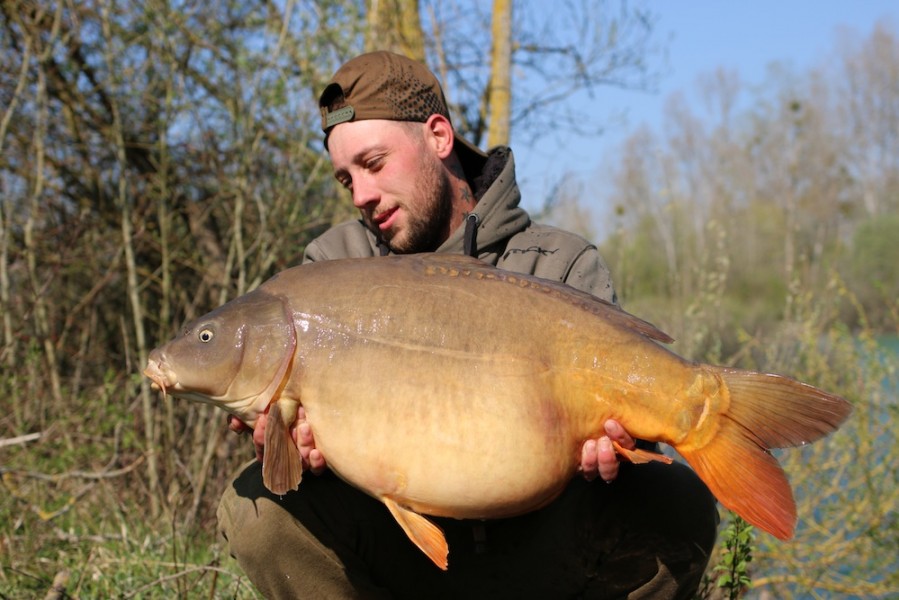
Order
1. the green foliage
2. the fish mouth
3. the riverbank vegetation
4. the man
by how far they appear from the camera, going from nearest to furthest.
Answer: the fish mouth
the man
the green foliage
the riverbank vegetation

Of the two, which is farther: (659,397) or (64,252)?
(64,252)

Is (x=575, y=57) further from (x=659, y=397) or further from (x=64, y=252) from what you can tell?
(x=659, y=397)

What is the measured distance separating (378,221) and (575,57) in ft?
14.0

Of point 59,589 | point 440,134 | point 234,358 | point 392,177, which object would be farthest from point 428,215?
point 59,589

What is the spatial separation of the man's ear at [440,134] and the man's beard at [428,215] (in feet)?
0.14

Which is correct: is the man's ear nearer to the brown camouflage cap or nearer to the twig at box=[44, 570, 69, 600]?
the brown camouflage cap

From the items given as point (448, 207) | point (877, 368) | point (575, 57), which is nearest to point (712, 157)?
point (575, 57)

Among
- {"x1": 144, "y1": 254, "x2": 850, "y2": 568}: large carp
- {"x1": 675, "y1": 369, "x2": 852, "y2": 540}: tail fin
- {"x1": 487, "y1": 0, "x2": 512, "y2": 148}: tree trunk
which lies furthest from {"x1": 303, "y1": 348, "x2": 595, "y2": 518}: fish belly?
{"x1": 487, "y1": 0, "x2": 512, "y2": 148}: tree trunk

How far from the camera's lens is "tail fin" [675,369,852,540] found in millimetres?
1615

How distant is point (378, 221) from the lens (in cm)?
235

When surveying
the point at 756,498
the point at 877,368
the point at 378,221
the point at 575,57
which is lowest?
the point at 877,368

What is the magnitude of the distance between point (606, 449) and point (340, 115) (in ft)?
3.77

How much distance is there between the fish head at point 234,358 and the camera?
67.2 inches

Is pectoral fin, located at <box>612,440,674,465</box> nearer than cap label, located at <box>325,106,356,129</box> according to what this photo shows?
Yes
